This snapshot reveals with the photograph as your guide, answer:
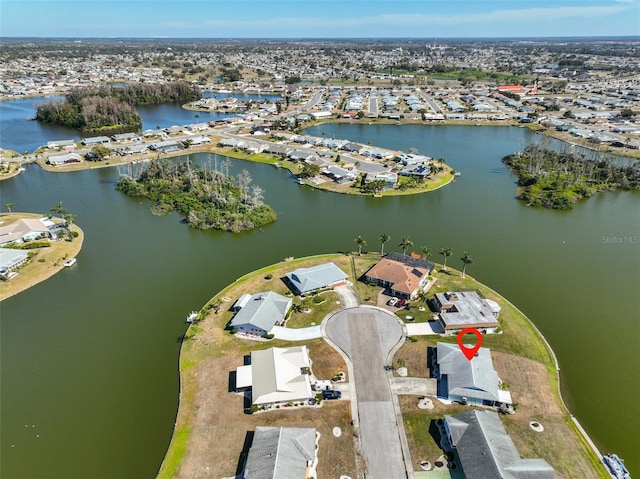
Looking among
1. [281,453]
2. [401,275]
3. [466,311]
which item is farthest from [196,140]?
[281,453]

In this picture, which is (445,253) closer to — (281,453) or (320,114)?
(281,453)

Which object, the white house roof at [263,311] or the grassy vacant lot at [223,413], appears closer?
the grassy vacant lot at [223,413]

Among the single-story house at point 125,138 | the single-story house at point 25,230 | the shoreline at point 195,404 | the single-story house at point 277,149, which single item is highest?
the single-story house at point 125,138

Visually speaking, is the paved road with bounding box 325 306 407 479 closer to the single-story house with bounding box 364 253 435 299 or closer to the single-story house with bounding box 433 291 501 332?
the single-story house with bounding box 364 253 435 299

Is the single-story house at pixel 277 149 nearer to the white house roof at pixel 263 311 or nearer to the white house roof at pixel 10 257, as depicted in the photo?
the white house roof at pixel 10 257

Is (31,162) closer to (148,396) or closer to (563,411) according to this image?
(148,396)

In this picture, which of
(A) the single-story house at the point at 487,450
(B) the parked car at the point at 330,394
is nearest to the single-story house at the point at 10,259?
(B) the parked car at the point at 330,394
